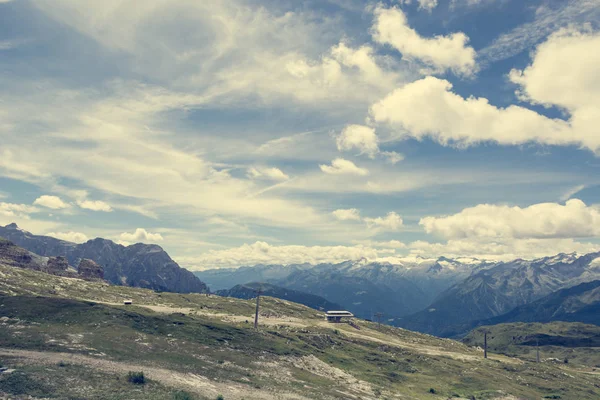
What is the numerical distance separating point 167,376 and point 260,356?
4132cm

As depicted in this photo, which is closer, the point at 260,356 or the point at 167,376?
the point at 167,376

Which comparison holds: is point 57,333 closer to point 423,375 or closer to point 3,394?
point 3,394

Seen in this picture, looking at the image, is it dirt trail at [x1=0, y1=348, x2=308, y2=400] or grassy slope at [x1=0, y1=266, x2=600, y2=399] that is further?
grassy slope at [x1=0, y1=266, x2=600, y2=399]

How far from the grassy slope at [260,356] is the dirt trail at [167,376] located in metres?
0.96

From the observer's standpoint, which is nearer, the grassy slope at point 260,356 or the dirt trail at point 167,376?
the dirt trail at point 167,376

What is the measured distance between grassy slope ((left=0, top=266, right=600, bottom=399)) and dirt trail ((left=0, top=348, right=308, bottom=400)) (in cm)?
96

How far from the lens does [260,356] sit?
111062 millimetres

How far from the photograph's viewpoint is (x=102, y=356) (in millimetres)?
78312

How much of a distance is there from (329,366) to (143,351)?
5867 centimetres

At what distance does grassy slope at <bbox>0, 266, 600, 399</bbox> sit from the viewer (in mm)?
83625

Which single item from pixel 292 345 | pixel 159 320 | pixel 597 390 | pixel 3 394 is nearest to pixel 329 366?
pixel 292 345

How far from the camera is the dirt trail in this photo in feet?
227

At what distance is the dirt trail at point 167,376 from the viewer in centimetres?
6931

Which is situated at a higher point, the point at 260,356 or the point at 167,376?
the point at 167,376
